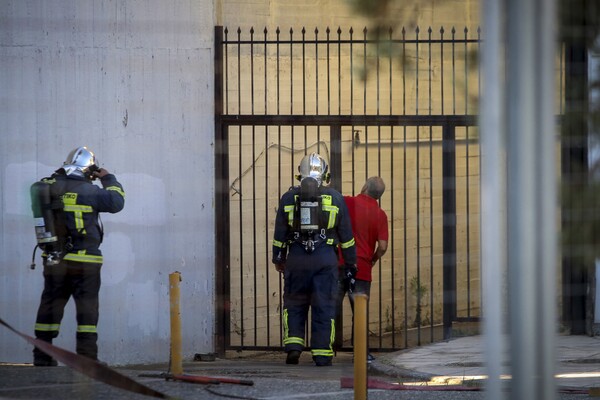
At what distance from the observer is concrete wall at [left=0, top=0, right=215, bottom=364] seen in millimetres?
9141

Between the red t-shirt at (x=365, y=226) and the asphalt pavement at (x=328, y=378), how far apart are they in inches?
29.4

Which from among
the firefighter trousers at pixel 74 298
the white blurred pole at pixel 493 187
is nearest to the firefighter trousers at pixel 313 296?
the firefighter trousers at pixel 74 298

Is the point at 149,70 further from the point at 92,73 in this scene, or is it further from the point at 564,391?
the point at 564,391

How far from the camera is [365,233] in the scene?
9.53 m

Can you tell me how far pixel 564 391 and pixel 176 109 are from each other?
157 inches

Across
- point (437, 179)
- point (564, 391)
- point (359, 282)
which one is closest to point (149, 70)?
point (359, 282)

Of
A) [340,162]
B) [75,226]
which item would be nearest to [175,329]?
[75,226]

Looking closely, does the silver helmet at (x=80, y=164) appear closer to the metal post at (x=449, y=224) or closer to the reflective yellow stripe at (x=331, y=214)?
the reflective yellow stripe at (x=331, y=214)

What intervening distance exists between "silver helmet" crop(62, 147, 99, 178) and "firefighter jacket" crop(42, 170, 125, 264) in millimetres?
47

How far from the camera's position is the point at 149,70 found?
9414 millimetres

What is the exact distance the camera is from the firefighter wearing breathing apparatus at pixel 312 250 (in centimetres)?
873

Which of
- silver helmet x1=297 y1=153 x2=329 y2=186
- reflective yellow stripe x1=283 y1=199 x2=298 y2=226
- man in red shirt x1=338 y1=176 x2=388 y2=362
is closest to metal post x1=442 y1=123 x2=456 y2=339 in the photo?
man in red shirt x1=338 y1=176 x2=388 y2=362

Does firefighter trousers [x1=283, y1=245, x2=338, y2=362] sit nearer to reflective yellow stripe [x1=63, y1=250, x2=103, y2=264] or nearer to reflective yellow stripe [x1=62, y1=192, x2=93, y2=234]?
reflective yellow stripe [x1=63, y1=250, x2=103, y2=264]

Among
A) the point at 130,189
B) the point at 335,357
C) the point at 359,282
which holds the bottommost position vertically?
the point at 335,357
